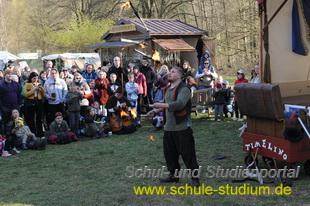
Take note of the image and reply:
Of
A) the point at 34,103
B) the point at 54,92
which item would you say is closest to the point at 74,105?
the point at 54,92

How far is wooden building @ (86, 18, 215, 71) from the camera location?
1444cm

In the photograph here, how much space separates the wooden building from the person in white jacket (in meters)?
3.91

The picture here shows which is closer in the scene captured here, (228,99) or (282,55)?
(282,55)

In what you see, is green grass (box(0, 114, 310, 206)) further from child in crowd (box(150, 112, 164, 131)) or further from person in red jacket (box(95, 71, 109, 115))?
person in red jacket (box(95, 71, 109, 115))

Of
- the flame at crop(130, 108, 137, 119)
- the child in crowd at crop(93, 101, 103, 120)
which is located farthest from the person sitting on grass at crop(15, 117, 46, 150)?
the flame at crop(130, 108, 137, 119)

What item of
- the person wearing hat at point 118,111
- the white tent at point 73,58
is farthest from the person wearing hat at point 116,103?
the white tent at point 73,58

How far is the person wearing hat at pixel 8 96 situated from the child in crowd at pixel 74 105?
1.26 metres

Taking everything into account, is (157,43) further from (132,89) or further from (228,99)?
(228,99)

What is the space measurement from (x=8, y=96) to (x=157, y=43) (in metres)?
5.90

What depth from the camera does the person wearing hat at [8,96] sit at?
392 inches

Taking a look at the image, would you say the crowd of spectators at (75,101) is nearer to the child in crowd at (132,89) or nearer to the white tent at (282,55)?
the child in crowd at (132,89)

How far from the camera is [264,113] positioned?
250 inches

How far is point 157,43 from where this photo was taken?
563 inches

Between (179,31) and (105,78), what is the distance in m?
4.56
